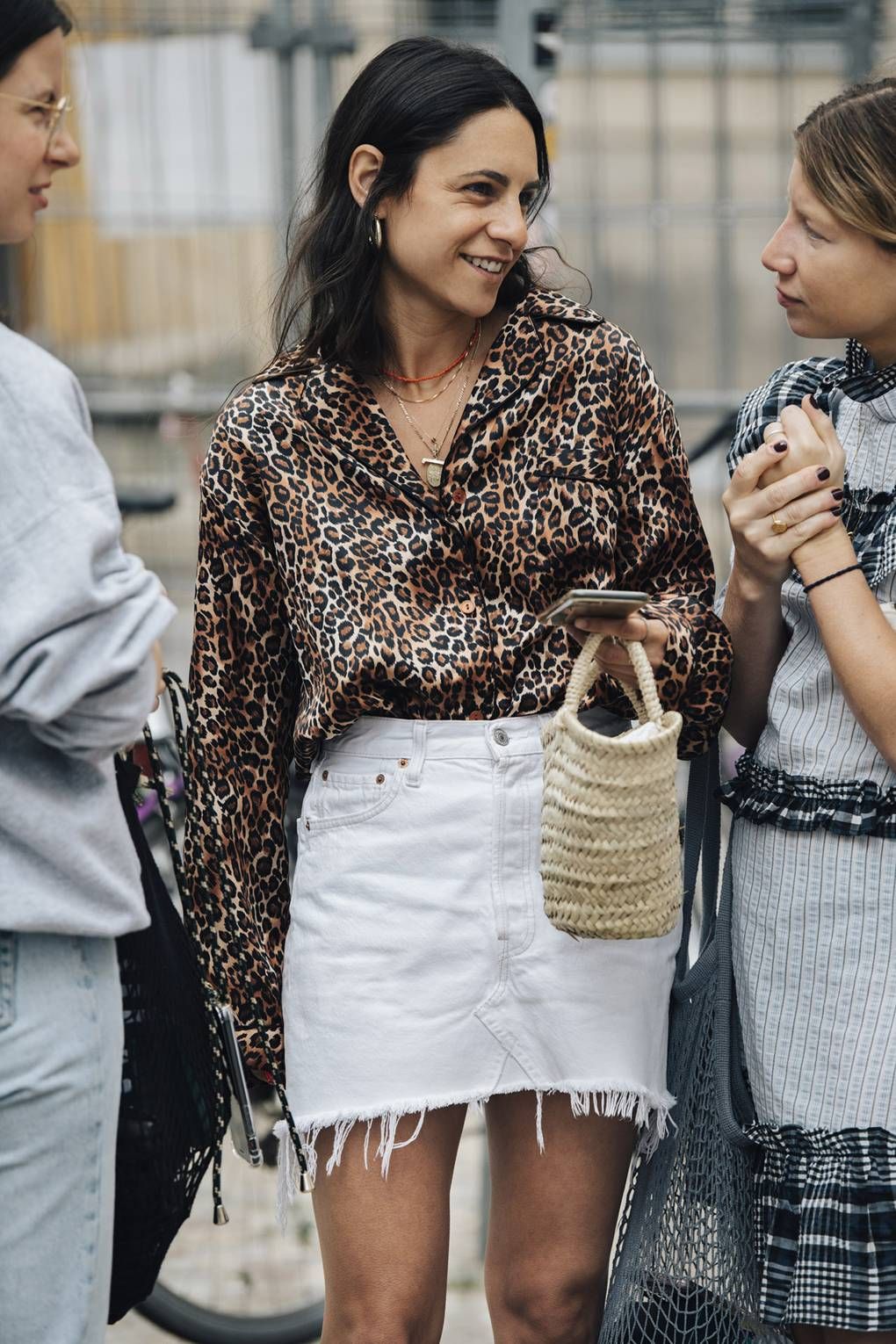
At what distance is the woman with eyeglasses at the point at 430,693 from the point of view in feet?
7.72

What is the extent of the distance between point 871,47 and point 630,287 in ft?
3.42

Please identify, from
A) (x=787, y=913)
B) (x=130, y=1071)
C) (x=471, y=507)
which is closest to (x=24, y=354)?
(x=471, y=507)

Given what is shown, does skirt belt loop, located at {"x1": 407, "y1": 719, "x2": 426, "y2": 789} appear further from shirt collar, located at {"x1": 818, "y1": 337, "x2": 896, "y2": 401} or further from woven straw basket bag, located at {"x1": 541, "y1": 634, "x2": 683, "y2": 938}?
shirt collar, located at {"x1": 818, "y1": 337, "x2": 896, "y2": 401}

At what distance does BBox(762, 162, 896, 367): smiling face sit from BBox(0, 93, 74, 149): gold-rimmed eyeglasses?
0.89 metres

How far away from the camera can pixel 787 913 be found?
7.52 feet

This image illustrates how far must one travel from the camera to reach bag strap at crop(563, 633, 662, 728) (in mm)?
2145

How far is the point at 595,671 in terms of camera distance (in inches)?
88.0

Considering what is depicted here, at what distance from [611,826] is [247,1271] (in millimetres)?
1998

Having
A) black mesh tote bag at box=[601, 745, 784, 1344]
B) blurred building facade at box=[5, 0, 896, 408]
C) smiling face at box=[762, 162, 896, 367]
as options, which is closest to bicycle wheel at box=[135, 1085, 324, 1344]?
black mesh tote bag at box=[601, 745, 784, 1344]

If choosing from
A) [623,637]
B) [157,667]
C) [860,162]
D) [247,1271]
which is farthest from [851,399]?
[247,1271]

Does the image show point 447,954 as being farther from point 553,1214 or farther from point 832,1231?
point 832,1231

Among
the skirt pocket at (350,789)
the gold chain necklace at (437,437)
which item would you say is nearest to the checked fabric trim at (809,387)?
the gold chain necklace at (437,437)

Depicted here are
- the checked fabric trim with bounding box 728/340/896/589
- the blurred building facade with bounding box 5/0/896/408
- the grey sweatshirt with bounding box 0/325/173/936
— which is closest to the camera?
the grey sweatshirt with bounding box 0/325/173/936

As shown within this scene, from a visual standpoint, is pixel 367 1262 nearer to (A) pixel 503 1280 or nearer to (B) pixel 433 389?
(A) pixel 503 1280
